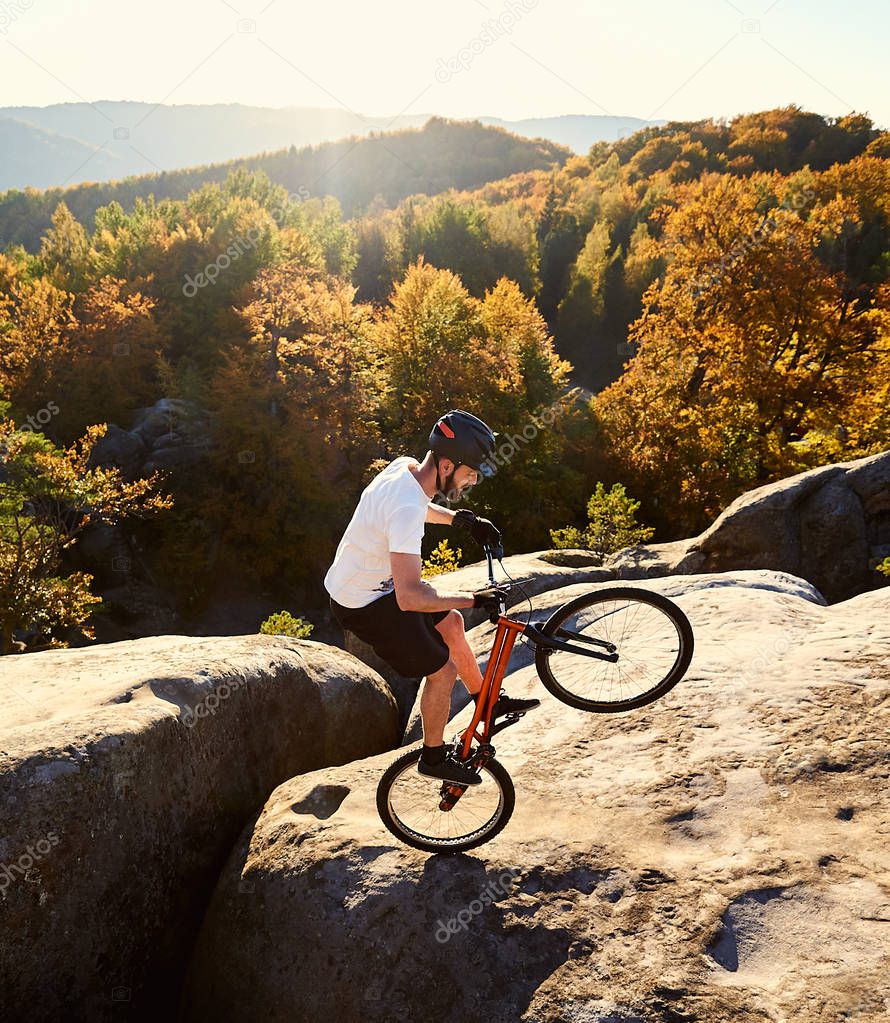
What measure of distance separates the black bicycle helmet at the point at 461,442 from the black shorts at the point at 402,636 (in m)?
1.08

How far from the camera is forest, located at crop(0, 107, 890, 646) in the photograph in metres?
28.1

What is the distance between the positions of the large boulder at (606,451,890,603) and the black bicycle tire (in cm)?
1025

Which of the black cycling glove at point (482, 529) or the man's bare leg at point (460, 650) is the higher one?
the black cycling glove at point (482, 529)

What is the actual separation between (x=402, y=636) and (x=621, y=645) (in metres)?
1.96

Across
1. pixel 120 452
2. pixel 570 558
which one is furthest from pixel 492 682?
pixel 120 452

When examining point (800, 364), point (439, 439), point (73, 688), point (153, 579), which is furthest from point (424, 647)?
point (153, 579)

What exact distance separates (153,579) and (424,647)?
32.8 m

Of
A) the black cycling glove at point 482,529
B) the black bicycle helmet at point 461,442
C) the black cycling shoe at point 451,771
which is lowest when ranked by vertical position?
the black cycling shoe at point 451,771

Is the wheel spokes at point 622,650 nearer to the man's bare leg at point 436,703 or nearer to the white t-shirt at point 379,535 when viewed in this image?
the man's bare leg at point 436,703

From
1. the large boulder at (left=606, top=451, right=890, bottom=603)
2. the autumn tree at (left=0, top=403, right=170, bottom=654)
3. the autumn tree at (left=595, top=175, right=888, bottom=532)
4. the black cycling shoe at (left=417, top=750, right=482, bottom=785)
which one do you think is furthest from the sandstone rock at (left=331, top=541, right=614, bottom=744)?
the autumn tree at (left=595, top=175, right=888, bottom=532)

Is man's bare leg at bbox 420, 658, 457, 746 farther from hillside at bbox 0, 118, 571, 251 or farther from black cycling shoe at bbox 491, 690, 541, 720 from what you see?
hillside at bbox 0, 118, 571, 251

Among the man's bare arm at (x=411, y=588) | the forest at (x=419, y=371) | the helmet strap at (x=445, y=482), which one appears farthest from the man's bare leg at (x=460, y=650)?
the forest at (x=419, y=371)

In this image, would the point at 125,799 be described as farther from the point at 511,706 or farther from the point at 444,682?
the point at 511,706

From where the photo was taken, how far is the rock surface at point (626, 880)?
12.5ft
